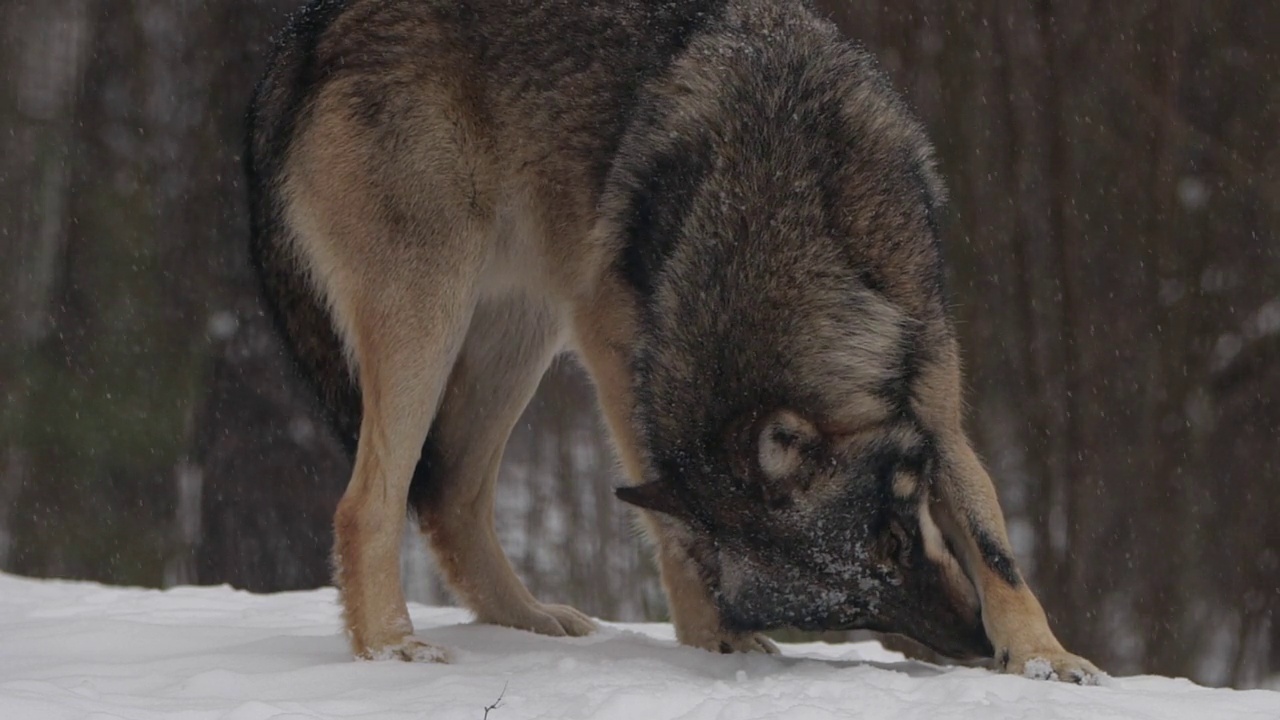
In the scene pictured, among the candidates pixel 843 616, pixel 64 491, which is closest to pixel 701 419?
pixel 843 616

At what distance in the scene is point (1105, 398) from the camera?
28.4 feet

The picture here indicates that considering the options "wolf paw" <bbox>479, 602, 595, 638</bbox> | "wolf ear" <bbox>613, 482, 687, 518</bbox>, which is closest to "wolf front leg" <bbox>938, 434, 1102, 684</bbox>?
"wolf ear" <bbox>613, 482, 687, 518</bbox>

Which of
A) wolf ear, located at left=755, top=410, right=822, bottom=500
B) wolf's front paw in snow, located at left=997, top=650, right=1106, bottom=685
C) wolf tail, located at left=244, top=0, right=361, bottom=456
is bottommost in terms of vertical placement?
wolf's front paw in snow, located at left=997, top=650, right=1106, bottom=685

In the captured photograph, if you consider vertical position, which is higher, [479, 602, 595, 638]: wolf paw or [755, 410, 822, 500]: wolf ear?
[755, 410, 822, 500]: wolf ear

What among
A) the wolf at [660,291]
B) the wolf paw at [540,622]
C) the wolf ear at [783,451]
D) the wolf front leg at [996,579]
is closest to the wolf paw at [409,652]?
the wolf at [660,291]

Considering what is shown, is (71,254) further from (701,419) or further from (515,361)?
(701,419)

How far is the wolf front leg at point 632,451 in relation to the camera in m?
4.26

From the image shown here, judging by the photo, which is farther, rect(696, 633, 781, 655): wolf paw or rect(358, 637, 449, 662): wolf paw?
rect(696, 633, 781, 655): wolf paw

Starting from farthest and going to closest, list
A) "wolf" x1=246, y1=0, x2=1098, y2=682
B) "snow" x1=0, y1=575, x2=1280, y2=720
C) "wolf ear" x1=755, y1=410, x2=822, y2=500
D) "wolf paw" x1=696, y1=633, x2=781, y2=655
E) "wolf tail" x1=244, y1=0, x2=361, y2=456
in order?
"wolf tail" x1=244, y1=0, x2=361, y2=456 → "wolf paw" x1=696, y1=633, x2=781, y2=655 → "wolf" x1=246, y1=0, x2=1098, y2=682 → "wolf ear" x1=755, y1=410, x2=822, y2=500 → "snow" x1=0, y1=575, x2=1280, y2=720

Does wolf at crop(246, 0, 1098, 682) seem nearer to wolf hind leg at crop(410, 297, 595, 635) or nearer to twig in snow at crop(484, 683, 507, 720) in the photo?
wolf hind leg at crop(410, 297, 595, 635)

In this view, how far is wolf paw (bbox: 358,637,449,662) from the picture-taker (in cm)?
385

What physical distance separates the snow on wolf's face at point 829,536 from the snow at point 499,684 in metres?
0.15

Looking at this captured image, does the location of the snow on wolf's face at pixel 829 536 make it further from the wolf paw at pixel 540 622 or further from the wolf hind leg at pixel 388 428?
the wolf paw at pixel 540 622

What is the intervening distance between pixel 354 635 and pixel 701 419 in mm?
1123
